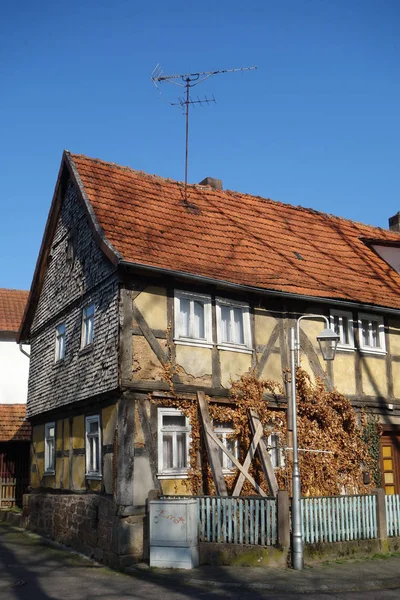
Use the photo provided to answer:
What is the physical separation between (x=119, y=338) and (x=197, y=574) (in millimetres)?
4643

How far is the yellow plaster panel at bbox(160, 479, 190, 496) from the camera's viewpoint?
13.4 metres

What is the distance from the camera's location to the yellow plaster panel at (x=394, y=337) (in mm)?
17402

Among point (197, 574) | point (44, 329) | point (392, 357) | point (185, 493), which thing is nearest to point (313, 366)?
point (392, 357)

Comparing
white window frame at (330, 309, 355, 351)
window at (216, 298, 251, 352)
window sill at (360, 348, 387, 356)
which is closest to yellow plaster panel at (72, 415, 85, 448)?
window at (216, 298, 251, 352)

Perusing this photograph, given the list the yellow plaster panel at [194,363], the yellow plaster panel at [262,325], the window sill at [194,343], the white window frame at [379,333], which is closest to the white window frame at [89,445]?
the yellow plaster panel at [194,363]

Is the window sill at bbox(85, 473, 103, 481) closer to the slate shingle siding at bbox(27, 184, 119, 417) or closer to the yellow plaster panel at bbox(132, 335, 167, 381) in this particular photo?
the slate shingle siding at bbox(27, 184, 119, 417)

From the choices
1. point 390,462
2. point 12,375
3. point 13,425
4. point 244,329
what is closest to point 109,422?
point 244,329

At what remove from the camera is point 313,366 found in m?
15.9

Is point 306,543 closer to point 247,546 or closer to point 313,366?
point 247,546

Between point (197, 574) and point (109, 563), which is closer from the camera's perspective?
point (197, 574)

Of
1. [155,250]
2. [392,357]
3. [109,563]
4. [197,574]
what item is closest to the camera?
[197,574]

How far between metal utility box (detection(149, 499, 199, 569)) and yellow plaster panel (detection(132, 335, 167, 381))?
253cm

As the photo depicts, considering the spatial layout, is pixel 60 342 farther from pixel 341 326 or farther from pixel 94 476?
pixel 341 326

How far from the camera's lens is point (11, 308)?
3155 cm
